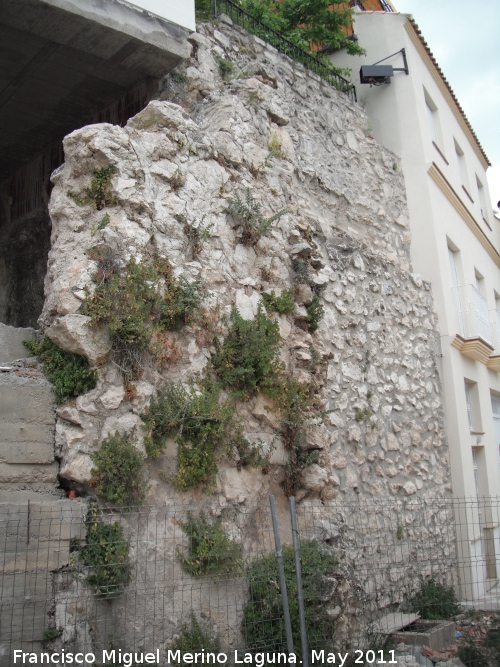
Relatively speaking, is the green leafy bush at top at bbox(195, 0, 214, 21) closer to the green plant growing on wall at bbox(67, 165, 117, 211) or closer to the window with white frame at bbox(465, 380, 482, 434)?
the green plant growing on wall at bbox(67, 165, 117, 211)

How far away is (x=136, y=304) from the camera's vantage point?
5.08 meters

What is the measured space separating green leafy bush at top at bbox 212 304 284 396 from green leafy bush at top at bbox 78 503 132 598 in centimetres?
162

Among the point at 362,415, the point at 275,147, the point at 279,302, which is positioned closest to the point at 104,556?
the point at 279,302

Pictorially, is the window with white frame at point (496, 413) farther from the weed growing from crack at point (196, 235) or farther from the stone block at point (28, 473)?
the stone block at point (28, 473)

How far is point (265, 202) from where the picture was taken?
273 inches

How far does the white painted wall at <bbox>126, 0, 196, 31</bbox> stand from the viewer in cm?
719

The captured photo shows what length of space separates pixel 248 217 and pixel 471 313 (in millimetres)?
5561

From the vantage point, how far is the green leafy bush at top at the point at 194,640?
4629 mm

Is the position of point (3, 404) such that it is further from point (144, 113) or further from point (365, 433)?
point (365, 433)

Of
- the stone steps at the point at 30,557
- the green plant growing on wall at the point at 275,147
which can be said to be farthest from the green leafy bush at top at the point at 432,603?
the green plant growing on wall at the point at 275,147

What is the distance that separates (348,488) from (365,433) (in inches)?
32.5

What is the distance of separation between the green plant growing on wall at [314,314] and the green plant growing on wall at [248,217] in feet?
3.08

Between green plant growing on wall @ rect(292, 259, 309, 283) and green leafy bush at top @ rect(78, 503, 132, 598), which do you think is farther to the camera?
green plant growing on wall @ rect(292, 259, 309, 283)

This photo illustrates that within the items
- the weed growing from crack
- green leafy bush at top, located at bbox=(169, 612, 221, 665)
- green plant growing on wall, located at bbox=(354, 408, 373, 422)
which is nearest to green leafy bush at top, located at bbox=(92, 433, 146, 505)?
green leafy bush at top, located at bbox=(169, 612, 221, 665)
